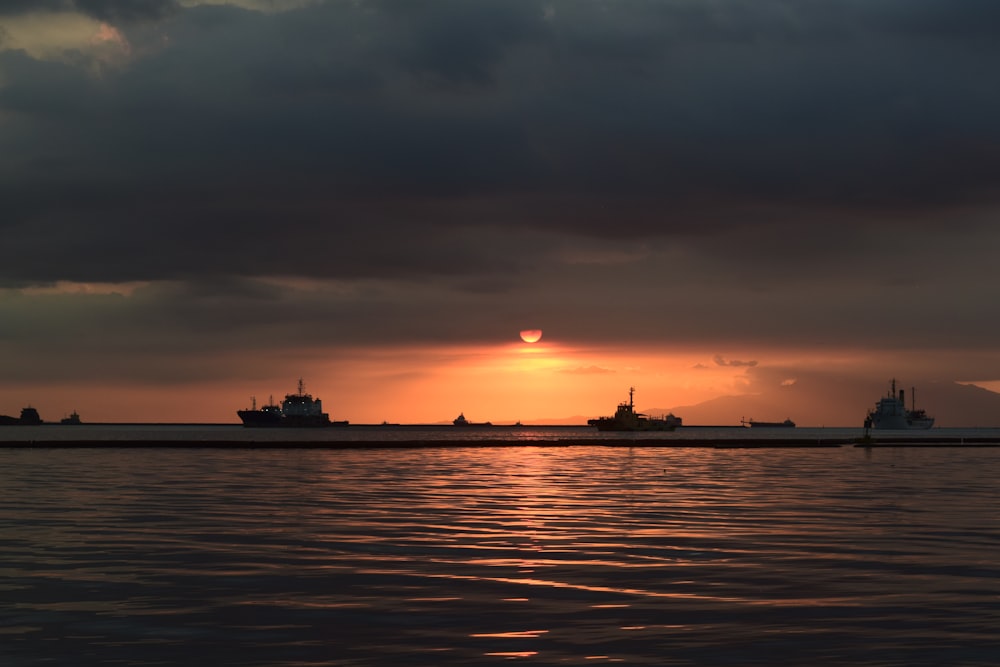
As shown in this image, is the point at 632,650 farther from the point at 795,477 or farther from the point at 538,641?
the point at 795,477

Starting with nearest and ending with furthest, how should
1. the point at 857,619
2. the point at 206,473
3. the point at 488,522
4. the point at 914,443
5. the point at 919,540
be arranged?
the point at 857,619 < the point at 919,540 < the point at 488,522 < the point at 206,473 < the point at 914,443

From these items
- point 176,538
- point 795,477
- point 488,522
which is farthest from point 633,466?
point 176,538

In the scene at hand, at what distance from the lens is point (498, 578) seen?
2619 cm

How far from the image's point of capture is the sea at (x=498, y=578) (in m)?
17.9

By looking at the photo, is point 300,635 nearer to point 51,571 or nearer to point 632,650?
point 632,650

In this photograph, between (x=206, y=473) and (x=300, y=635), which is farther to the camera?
(x=206, y=473)

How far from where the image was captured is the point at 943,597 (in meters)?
23.1

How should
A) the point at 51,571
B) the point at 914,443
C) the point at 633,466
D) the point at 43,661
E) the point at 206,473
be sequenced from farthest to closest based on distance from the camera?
the point at 914,443 → the point at 633,466 → the point at 206,473 → the point at 51,571 → the point at 43,661

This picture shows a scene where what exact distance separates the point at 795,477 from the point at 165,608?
61.2m

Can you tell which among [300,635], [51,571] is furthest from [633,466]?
[300,635]

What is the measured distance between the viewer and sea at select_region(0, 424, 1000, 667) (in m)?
17.9

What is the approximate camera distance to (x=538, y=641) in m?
18.5

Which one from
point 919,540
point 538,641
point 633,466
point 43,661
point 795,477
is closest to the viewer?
point 43,661

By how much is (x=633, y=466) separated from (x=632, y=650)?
82506 millimetres
